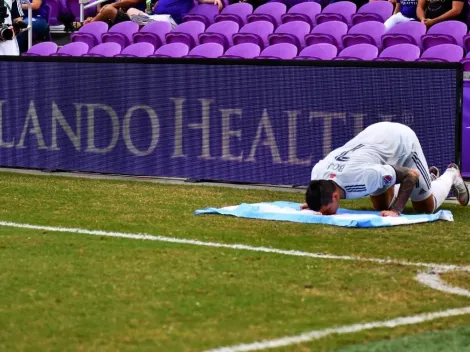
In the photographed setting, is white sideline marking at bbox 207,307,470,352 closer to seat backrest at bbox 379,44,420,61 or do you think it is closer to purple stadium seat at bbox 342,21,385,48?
seat backrest at bbox 379,44,420,61

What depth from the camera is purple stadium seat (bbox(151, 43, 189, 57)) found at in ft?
49.9

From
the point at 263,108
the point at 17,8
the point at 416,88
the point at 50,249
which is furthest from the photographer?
the point at 17,8

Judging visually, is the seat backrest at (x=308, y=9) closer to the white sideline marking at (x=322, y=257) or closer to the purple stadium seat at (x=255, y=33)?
the purple stadium seat at (x=255, y=33)

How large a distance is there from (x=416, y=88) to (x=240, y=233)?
3044 millimetres

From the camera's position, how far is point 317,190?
29.9 ft

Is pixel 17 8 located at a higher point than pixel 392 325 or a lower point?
higher

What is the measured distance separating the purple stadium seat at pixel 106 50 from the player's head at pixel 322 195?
718cm

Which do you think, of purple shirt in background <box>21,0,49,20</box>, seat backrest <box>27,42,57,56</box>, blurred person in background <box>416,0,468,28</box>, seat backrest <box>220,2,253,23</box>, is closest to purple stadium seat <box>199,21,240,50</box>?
seat backrest <box>220,2,253,23</box>

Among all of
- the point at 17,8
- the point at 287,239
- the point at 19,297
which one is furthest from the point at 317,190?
the point at 17,8

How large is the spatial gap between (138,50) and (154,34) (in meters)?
0.96

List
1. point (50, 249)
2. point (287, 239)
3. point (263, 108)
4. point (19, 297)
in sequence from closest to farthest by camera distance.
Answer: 1. point (19, 297)
2. point (50, 249)
3. point (287, 239)
4. point (263, 108)

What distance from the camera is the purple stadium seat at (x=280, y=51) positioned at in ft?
47.2

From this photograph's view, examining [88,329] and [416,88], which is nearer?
[88,329]

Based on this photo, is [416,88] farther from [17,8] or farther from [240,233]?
[17,8]
